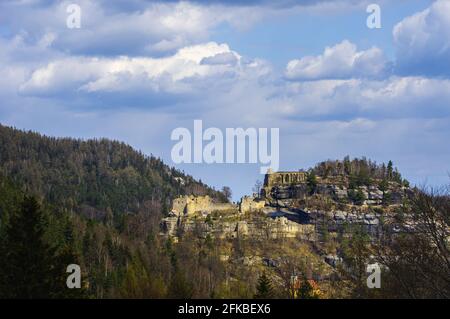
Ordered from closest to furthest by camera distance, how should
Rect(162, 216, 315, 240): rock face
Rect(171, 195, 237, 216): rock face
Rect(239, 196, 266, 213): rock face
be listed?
Rect(162, 216, 315, 240): rock face → Rect(171, 195, 237, 216): rock face → Rect(239, 196, 266, 213): rock face

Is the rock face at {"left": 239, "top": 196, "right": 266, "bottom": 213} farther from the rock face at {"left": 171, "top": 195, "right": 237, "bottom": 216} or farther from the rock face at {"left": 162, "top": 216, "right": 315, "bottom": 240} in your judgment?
the rock face at {"left": 162, "top": 216, "right": 315, "bottom": 240}

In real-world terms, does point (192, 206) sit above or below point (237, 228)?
above

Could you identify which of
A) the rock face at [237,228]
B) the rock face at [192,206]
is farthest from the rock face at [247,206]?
the rock face at [237,228]

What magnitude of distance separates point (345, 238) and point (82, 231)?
80783mm

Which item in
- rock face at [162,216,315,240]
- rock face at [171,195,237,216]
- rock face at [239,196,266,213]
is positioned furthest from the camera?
rock face at [239,196,266,213]

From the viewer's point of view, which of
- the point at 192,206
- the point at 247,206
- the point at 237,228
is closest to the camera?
the point at 237,228

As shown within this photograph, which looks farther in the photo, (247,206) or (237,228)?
(247,206)

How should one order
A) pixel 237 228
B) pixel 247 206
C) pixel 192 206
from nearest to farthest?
pixel 237 228 → pixel 192 206 → pixel 247 206

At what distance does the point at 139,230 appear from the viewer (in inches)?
6668

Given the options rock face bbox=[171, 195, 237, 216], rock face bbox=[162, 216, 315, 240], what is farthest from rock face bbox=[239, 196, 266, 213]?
rock face bbox=[162, 216, 315, 240]

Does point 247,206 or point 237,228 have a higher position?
point 247,206
